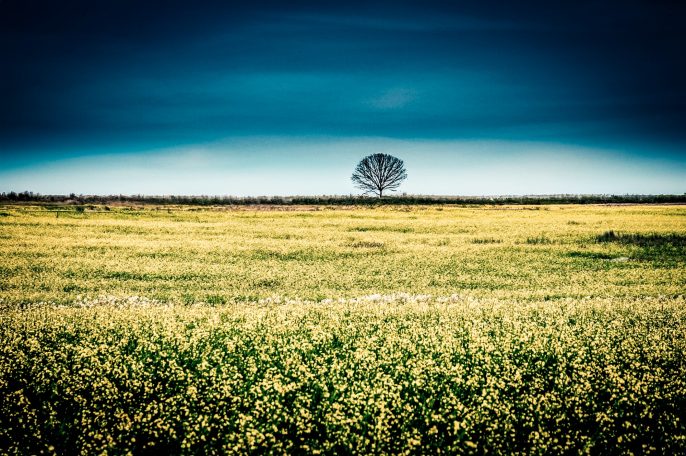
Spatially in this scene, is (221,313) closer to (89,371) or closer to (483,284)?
(89,371)

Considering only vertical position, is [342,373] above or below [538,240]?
below

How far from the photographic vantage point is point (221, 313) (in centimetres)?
1071

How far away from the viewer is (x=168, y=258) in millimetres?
23016

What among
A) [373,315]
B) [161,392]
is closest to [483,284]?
[373,315]

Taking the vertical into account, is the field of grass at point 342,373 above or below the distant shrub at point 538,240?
below

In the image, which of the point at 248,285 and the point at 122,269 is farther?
the point at 122,269

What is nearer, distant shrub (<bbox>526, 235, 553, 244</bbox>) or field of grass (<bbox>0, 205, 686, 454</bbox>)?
field of grass (<bbox>0, 205, 686, 454</bbox>)

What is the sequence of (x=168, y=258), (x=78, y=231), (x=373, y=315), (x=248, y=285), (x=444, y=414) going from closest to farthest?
(x=444, y=414)
(x=373, y=315)
(x=248, y=285)
(x=168, y=258)
(x=78, y=231)

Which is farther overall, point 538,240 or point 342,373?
point 538,240

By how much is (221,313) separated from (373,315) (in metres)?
3.76

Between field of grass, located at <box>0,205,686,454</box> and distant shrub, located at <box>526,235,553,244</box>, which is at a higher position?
distant shrub, located at <box>526,235,553,244</box>

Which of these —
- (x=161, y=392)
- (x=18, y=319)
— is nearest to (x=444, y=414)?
(x=161, y=392)

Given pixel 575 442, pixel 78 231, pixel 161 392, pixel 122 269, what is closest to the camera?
pixel 575 442

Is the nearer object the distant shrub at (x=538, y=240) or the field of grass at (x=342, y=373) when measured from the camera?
the field of grass at (x=342, y=373)
